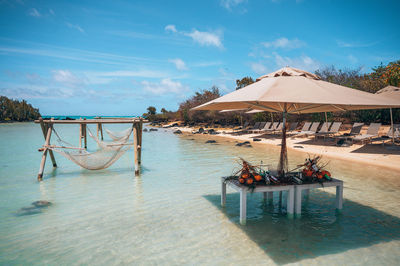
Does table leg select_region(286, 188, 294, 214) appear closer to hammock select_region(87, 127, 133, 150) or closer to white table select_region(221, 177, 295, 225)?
white table select_region(221, 177, 295, 225)

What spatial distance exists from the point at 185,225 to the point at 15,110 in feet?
213

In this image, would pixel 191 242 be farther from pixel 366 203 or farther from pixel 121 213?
pixel 366 203

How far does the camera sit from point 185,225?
172 inches

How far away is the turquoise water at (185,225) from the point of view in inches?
136

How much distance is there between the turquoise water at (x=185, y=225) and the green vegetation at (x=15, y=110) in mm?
58439

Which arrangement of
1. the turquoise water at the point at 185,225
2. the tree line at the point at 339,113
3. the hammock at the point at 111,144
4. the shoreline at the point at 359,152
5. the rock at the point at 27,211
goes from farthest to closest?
1. the tree line at the point at 339,113
2. the hammock at the point at 111,144
3. the shoreline at the point at 359,152
4. the rock at the point at 27,211
5. the turquoise water at the point at 185,225

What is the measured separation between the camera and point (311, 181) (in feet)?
13.7

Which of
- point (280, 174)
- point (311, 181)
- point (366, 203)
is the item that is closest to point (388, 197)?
point (366, 203)

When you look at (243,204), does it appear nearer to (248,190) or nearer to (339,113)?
(248,190)

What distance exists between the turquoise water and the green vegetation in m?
58.4

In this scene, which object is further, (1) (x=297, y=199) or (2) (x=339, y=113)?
(2) (x=339, y=113)

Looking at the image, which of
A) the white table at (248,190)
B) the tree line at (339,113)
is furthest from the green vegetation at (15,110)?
the white table at (248,190)

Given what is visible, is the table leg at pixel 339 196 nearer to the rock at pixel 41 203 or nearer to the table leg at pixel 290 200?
the table leg at pixel 290 200

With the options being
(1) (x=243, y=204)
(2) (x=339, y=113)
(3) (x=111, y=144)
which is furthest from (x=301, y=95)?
(2) (x=339, y=113)
